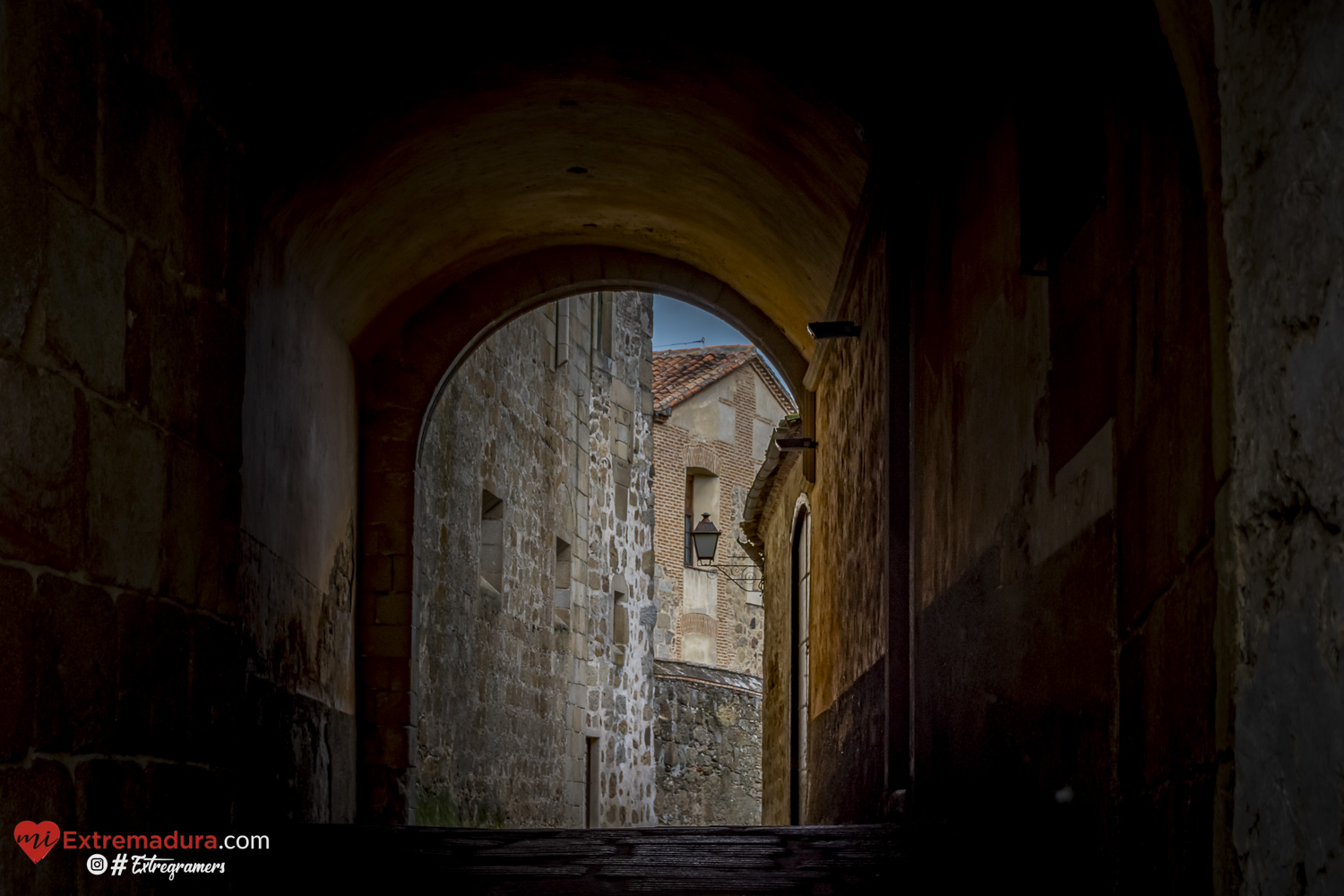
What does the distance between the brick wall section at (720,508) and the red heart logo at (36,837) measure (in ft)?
101

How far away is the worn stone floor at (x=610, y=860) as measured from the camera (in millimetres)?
4285

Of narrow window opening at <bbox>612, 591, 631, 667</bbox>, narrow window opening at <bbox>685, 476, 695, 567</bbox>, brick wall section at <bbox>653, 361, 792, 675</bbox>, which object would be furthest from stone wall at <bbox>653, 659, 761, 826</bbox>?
narrow window opening at <bbox>685, 476, 695, 567</bbox>

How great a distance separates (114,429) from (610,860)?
2346 millimetres

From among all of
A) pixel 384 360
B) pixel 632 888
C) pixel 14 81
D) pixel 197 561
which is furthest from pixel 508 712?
pixel 14 81

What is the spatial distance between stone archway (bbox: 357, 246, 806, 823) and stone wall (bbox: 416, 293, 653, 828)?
1.37ft

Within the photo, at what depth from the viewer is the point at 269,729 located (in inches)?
279

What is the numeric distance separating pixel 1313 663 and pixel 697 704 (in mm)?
22565

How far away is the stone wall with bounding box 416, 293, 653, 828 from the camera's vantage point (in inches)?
462

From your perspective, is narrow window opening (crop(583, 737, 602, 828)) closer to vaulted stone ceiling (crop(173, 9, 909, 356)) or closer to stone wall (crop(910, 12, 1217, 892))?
vaulted stone ceiling (crop(173, 9, 909, 356))

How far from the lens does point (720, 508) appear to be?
35.4 m

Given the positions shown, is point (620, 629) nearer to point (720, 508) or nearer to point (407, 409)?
point (407, 409)

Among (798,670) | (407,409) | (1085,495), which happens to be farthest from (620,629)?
(1085,495)

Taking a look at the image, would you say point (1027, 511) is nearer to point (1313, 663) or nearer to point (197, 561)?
point (197, 561)

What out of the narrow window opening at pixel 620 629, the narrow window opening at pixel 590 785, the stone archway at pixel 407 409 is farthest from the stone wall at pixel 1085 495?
the narrow window opening at pixel 620 629
